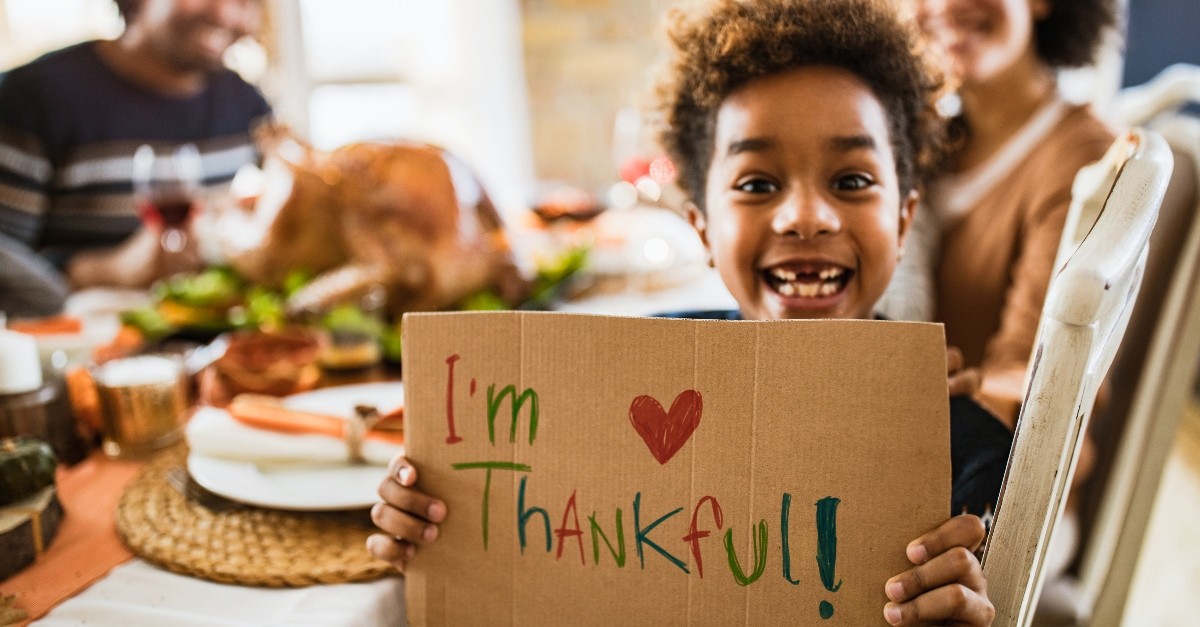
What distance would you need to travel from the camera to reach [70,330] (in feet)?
3.88

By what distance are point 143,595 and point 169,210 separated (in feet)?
3.62

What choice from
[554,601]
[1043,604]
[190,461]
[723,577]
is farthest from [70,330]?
[1043,604]

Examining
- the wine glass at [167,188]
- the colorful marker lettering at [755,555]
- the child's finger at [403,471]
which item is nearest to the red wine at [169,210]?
the wine glass at [167,188]

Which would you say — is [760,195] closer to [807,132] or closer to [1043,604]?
[807,132]

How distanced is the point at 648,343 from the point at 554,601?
8.9 inches

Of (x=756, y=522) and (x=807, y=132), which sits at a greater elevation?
(x=807, y=132)

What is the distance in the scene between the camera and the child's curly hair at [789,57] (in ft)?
2.57

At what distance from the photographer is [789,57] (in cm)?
77

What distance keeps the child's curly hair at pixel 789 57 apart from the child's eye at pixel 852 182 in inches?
3.7

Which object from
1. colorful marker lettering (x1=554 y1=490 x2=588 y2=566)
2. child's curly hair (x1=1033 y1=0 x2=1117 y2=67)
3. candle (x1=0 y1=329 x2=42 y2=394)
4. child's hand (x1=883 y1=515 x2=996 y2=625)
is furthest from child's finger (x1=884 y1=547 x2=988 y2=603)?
child's curly hair (x1=1033 y1=0 x2=1117 y2=67)

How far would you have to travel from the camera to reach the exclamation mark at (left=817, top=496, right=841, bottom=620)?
56 centimetres

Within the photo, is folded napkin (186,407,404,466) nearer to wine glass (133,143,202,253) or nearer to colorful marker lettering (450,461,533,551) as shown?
colorful marker lettering (450,461,533,551)

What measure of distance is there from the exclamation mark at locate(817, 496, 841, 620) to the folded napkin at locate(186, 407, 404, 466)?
440 millimetres

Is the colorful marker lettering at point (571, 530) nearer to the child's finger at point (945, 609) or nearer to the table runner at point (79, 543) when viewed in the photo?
the child's finger at point (945, 609)
